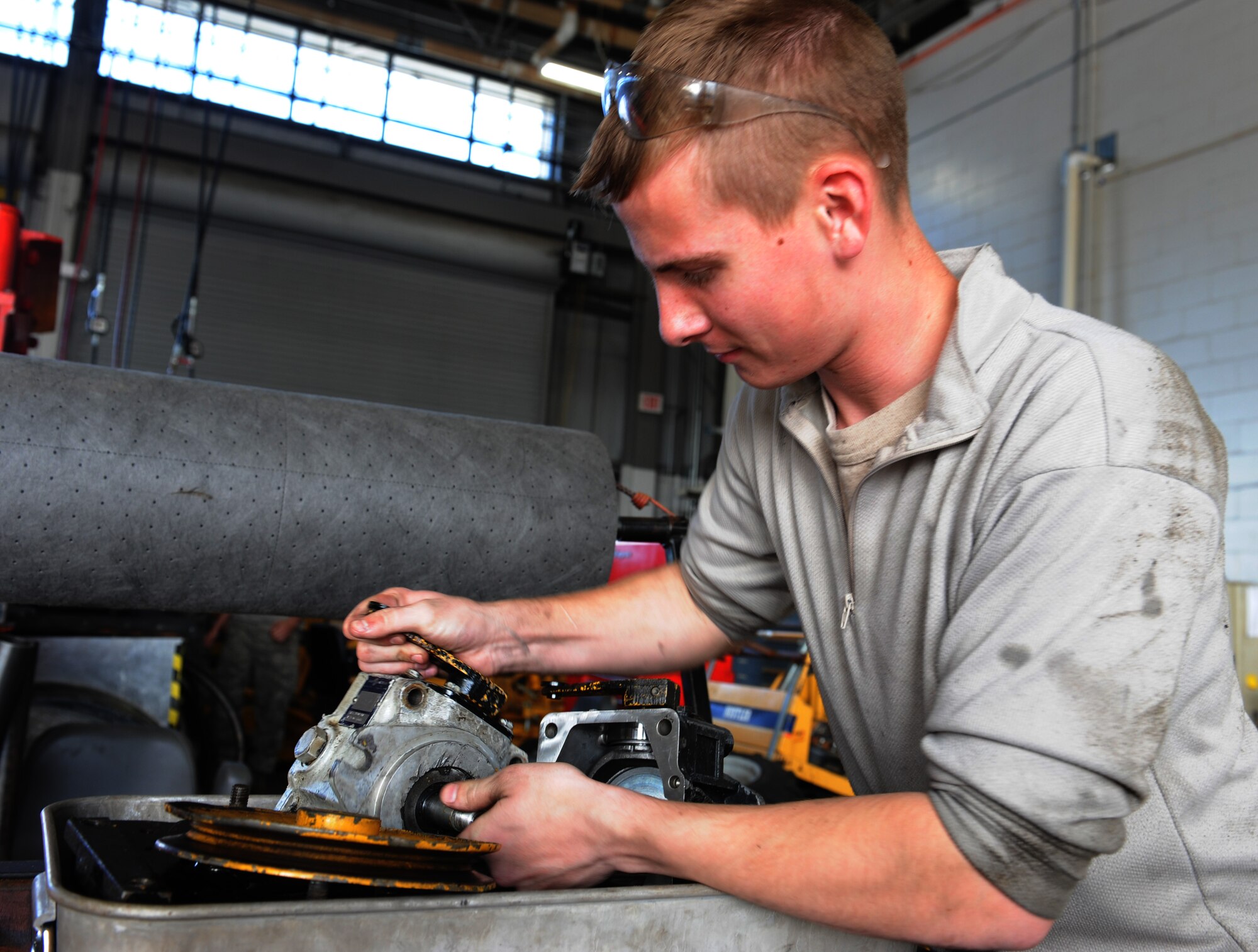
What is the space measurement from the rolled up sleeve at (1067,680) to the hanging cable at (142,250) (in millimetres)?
7491

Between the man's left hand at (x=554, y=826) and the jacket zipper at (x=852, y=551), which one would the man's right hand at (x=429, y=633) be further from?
the jacket zipper at (x=852, y=551)

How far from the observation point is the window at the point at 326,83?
24.1ft

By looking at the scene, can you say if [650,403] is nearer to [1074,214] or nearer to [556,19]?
[556,19]

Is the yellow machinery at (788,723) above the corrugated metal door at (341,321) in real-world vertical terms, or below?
below

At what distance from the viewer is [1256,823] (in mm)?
863

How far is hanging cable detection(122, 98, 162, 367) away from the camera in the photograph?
283 inches

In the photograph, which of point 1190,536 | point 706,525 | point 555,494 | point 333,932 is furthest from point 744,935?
point 555,494

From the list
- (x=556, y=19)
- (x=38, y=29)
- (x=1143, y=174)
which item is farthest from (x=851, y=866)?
(x=38, y=29)


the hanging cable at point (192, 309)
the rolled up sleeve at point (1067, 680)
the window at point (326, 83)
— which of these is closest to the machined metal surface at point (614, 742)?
the rolled up sleeve at point (1067, 680)

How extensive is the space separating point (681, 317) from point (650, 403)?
26.3ft

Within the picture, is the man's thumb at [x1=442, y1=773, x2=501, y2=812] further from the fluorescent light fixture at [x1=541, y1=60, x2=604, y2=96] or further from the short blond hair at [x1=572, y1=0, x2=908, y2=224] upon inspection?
the fluorescent light fixture at [x1=541, y1=60, x2=604, y2=96]

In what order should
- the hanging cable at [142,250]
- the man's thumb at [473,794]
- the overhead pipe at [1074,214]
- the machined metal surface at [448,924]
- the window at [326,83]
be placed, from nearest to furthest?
the machined metal surface at [448,924]
the man's thumb at [473,794]
the overhead pipe at [1074,214]
the hanging cable at [142,250]
the window at [326,83]

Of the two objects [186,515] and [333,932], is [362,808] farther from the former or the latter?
[186,515]

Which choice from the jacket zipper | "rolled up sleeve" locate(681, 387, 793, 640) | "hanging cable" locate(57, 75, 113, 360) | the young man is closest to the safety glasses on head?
the young man
